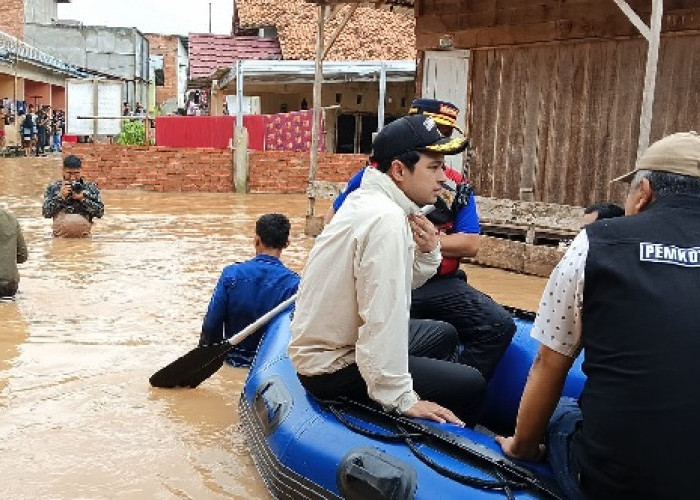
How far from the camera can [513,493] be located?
2.83 m

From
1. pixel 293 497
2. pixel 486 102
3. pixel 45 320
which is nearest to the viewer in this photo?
pixel 293 497

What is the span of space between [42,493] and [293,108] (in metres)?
20.6

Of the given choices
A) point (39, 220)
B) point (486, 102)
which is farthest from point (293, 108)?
point (486, 102)

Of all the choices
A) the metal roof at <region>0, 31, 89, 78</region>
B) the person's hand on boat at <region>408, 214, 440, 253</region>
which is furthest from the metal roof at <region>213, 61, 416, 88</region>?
the person's hand on boat at <region>408, 214, 440, 253</region>

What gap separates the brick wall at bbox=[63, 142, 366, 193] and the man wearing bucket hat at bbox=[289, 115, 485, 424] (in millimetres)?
15920

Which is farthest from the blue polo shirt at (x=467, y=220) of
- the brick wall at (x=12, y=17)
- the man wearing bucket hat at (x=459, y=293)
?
the brick wall at (x=12, y=17)

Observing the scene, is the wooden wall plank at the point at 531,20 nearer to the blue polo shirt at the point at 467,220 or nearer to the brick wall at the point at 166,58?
the blue polo shirt at the point at 467,220

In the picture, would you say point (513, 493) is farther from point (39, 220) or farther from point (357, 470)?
point (39, 220)

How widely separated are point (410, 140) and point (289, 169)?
16.3 meters

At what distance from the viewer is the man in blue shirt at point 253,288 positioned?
212 inches

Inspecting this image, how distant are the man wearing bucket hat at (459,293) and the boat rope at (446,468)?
0.97 metres

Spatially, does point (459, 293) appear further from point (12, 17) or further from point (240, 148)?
point (12, 17)

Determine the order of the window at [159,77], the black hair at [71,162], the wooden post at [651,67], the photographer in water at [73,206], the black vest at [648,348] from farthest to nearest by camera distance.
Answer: the window at [159,77] < the photographer in water at [73,206] < the black hair at [71,162] < the wooden post at [651,67] < the black vest at [648,348]

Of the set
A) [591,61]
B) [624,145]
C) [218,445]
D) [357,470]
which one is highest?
[591,61]
